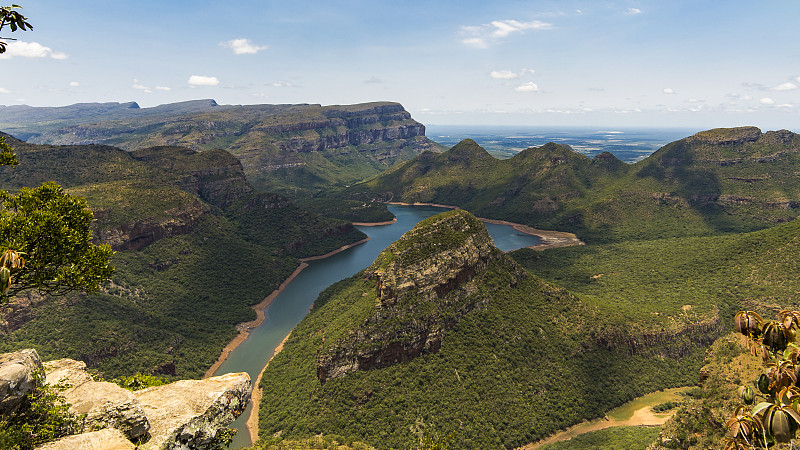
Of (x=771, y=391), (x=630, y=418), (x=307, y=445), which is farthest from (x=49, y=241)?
(x=630, y=418)

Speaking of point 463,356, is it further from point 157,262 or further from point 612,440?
point 157,262

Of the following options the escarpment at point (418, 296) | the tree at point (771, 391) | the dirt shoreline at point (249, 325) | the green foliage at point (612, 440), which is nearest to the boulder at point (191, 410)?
the tree at point (771, 391)

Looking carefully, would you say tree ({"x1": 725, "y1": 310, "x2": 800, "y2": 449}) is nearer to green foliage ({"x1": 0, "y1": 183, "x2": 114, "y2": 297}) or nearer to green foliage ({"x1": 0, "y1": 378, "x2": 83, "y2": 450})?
green foliage ({"x1": 0, "y1": 378, "x2": 83, "y2": 450})

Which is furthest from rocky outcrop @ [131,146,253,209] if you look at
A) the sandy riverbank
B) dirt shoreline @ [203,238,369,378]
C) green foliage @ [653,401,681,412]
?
green foliage @ [653,401,681,412]

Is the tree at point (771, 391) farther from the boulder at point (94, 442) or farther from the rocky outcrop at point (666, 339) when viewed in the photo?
the rocky outcrop at point (666, 339)

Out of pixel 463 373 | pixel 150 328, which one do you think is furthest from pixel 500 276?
pixel 150 328

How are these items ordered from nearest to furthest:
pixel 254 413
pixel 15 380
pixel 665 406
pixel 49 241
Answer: pixel 15 380 < pixel 49 241 < pixel 665 406 < pixel 254 413
